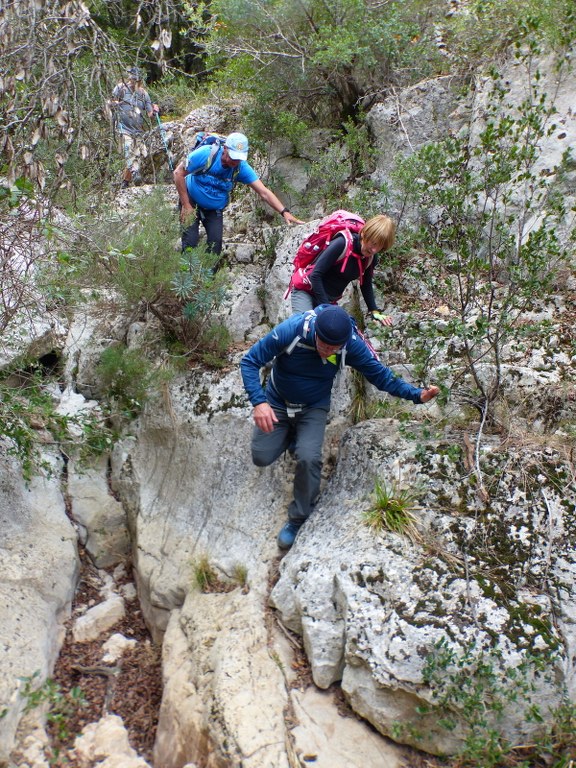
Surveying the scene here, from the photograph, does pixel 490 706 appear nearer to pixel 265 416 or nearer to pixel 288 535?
pixel 288 535

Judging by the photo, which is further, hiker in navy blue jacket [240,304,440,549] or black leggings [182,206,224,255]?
black leggings [182,206,224,255]

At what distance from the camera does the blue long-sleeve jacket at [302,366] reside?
4668mm

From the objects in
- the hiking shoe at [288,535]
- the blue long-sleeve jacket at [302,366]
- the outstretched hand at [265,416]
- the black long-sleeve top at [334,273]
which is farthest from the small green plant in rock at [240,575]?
the black long-sleeve top at [334,273]

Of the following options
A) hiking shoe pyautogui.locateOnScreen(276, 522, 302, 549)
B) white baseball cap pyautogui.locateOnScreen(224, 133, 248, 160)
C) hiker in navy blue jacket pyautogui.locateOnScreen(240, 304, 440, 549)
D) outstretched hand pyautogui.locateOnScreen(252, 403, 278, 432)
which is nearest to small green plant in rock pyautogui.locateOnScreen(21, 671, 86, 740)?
hiking shoe pyautogui.locateOnScreen(276, 522, 302, 549)

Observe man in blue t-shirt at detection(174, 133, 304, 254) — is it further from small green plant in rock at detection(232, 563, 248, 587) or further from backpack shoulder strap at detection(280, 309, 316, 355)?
small green plant in rock at detection(232, 563, 248, 587)

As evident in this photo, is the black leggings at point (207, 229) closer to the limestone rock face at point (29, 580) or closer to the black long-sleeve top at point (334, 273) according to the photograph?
the black long-sleeve top at point (334, 273)

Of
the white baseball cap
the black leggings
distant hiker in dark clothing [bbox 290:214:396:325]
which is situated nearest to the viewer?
distant hiker in dark clothing [bbox 290:214:396:325]

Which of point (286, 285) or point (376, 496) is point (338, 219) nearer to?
point (286, 285)

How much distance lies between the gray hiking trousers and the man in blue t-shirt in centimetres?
241

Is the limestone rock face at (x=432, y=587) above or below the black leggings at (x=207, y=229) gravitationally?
below

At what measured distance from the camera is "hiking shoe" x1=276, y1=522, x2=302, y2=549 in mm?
5148

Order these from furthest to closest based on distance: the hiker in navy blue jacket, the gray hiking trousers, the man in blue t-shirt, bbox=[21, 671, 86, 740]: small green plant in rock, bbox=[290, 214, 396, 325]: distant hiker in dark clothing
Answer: the man in blue t-shirt, bbox=[290, 214, 396, 325]: distant hiker in dark clothing, the gray hiking trousers, the hiker in navy blue jacket, bbox=[21, 671, 86, 740]: small green plant in rock

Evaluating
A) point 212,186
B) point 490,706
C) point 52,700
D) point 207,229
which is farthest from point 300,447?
point 212,186

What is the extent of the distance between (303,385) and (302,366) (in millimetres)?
164
